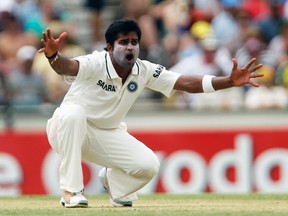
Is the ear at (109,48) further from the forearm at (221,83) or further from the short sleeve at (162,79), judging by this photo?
the forearm at (221,83)

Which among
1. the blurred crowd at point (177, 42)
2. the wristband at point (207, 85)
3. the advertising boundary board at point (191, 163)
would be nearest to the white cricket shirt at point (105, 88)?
the wristband at point (207, 85)

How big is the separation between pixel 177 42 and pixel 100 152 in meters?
6.55

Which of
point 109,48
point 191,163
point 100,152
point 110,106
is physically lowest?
point 100,152

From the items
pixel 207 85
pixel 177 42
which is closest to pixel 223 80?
pixel 207 85

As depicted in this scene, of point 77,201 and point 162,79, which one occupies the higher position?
point 162,79

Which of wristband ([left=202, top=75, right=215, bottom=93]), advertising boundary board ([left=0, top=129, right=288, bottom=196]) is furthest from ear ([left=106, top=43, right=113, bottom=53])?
advertising boundary board ([left=0, top=129, right=288, bottom=196])

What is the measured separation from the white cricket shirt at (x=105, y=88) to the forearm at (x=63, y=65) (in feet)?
0.41

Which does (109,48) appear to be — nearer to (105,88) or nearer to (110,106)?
(105,88)

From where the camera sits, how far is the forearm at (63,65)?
8.73 m

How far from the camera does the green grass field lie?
331 inches

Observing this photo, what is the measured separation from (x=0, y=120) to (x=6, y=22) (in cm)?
183

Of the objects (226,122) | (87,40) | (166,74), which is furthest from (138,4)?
(166,74)

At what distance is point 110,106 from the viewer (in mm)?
9227

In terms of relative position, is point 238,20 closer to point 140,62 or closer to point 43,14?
point 43,14
